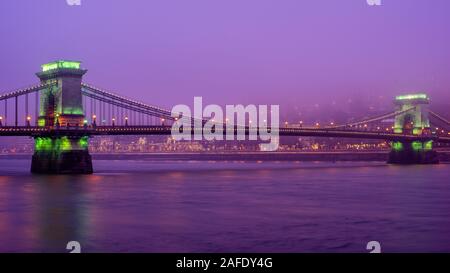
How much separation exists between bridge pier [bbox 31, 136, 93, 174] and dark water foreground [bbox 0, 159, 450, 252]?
12.2 m

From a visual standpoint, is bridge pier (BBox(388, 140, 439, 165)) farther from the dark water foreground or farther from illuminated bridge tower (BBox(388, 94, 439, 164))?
the dark water foreground

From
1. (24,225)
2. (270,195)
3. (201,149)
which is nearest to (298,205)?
(270,195)

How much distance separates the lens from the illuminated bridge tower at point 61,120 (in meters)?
69.3

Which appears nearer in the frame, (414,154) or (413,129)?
(414,154)

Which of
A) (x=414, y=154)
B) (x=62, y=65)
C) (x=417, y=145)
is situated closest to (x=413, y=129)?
(x=417, y=145)

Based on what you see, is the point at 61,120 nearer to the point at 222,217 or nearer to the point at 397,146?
the point at 222,217

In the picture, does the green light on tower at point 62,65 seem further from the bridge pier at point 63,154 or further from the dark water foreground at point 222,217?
the dark water foreground at point 222,217

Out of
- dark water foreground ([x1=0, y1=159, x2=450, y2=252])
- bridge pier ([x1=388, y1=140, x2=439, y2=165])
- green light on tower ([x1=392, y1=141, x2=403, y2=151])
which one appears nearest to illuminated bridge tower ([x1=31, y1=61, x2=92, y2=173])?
dark water foreground ([x1=0, y1=159, x2=450, y2=252])

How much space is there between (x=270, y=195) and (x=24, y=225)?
823 inches

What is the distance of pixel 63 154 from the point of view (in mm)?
69312

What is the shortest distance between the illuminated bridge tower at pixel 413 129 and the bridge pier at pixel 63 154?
6076 cm

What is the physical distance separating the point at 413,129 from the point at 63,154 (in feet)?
231
